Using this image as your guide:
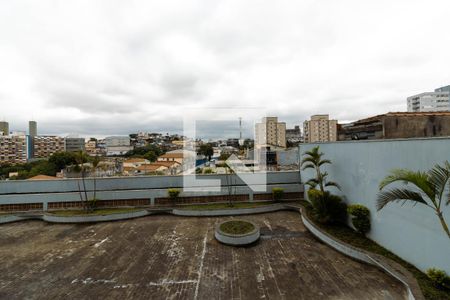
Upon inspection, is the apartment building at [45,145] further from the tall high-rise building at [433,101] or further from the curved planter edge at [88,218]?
the tall high-rise building at [433,101]

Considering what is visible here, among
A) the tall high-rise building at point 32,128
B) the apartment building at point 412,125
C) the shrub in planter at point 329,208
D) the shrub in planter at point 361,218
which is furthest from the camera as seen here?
the tall high-rise building at point 32,128

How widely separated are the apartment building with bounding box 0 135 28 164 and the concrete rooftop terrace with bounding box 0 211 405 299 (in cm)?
8834

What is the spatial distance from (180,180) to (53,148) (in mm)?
101797

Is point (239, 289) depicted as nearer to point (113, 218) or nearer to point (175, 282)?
point (175, 282)

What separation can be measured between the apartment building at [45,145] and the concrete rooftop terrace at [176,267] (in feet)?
313

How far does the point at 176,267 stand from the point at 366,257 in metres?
6.32

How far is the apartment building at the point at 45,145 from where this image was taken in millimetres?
84750

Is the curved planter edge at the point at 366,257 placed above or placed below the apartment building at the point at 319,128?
below

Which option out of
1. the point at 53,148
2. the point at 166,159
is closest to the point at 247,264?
the point at 166,159

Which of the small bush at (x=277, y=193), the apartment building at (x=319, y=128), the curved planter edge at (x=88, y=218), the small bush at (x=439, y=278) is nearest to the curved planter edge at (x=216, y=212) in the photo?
the small bush at (x=277, y=193)

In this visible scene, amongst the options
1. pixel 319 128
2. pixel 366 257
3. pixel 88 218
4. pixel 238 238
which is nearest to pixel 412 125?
pixel 366 257

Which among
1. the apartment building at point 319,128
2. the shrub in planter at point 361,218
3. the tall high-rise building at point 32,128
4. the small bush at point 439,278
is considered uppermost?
the tall high-rise building at point 32,128

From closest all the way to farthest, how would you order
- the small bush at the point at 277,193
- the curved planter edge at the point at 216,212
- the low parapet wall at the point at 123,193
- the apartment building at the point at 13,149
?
the curved planter edge at the point at 216,212 → the low parapet wall at the point at 123,193 → the small bush at the point at 277,193 → the apartment building at the point at 13,149

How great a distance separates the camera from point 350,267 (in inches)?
273
